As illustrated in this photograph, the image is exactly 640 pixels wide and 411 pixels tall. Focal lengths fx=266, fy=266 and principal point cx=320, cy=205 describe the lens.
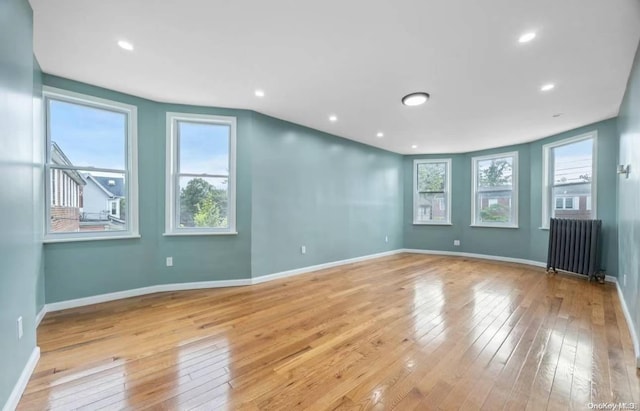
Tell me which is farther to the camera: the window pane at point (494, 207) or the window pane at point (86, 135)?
the window pane at point (494, 207)

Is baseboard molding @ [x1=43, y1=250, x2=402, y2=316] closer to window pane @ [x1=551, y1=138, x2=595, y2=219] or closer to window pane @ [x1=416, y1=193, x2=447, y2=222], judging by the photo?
window pane @ [x1=416, y1=193, x2=447, y2=222]

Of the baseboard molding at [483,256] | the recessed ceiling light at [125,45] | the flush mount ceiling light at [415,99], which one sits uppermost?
the recessed ceiling light at [125,45]

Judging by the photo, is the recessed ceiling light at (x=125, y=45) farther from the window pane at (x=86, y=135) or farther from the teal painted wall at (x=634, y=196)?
the teal painted wall at (x=634, y=196)

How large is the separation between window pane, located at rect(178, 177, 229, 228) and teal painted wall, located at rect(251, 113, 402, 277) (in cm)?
44

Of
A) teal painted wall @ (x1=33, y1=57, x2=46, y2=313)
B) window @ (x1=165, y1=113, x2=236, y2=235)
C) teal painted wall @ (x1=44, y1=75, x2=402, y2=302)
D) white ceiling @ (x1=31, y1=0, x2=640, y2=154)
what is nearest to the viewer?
white ceiling @ (x1=31, y1=0, x2=640, y2=154)

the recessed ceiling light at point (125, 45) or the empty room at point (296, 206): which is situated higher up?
the recessed ceiling light at point (125, 45)

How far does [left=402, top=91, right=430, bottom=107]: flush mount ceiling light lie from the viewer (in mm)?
3227

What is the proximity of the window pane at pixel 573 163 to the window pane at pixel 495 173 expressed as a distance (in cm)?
83

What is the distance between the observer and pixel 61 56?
251cm

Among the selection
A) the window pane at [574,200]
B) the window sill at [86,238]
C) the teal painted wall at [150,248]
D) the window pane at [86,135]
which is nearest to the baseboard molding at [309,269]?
the teal painted wall at [150,248]

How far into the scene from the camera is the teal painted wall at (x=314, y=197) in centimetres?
406

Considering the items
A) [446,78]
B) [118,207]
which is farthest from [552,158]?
[118,207]

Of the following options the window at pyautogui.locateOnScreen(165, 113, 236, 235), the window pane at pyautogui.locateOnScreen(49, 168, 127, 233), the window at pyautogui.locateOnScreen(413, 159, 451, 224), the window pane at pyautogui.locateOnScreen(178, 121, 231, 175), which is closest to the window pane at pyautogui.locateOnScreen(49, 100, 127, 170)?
the window pane at pyautogui.locateOnScreen(49, 168, 127, 233)

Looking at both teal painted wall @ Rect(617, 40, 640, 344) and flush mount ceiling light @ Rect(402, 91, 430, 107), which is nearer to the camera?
teal painted wall @ Rect(617, 40, 640, 344)
